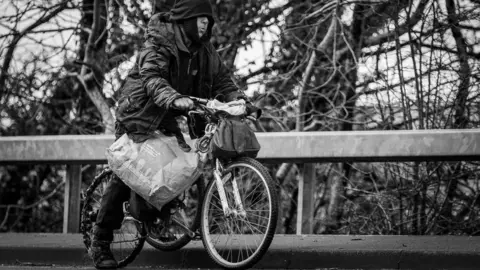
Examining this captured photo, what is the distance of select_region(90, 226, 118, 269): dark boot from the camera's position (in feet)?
22.0

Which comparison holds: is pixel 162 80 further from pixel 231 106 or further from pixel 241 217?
pixel 241 217

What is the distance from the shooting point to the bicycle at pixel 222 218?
5.89 metres

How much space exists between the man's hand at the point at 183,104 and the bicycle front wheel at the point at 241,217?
47 centimetres

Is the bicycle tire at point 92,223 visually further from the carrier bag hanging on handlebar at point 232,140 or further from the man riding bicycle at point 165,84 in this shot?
the carrier bag hanging on handlebar at point 232,140

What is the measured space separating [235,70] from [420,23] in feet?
8.67

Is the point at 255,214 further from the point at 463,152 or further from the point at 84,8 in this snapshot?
the point at 84,8

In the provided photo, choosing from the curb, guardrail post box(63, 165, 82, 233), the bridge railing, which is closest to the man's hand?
the curb

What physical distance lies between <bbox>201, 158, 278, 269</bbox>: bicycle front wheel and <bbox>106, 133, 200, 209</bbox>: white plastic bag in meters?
0.21

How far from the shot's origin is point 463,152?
690 cm

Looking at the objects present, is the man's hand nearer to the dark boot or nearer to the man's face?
the man's face

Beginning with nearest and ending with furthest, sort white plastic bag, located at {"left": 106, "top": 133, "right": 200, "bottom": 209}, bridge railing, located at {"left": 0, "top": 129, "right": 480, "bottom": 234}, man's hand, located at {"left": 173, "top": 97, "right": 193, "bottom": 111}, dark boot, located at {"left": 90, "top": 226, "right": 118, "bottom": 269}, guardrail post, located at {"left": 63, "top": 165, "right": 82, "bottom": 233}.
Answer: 1. man's hand, located at {"left": 173, "top": 97, "right": 193, "bottom": 111}
2. white plastic bag, located at {"left": 106, "top": 133, "right": 200, "bottom": 209}
3. dark boot, located at {"left": 90, "top": 226, "right": 118, "bottom": 269}
4. bridge railing, located at {"left": 0, "top": 129, "right": 480, "bottom": 234}
5. guardrail post, located at {"left": 63, "top": 165, "right": 82, "bottom": 233}

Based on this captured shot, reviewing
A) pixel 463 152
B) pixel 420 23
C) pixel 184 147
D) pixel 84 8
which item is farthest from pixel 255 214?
pixel 84 8

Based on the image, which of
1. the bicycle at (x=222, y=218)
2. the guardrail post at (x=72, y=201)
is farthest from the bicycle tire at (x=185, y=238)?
the guardrail post at (x=72, y=201)

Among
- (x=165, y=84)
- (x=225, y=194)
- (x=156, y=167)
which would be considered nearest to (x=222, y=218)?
(x=225, y=194)
